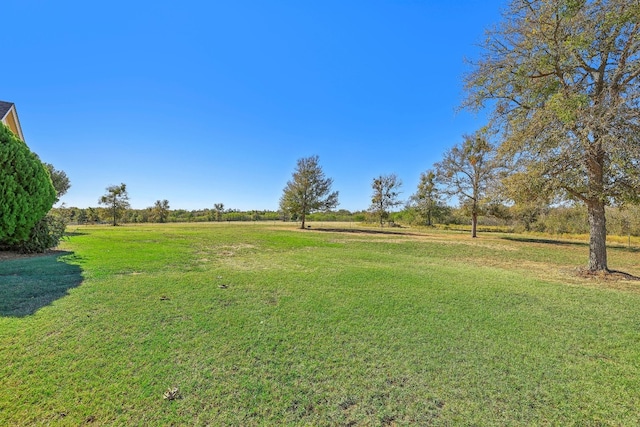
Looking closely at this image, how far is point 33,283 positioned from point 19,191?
5.23 meters

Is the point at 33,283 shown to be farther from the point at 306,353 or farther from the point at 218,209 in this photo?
the point at 218,209

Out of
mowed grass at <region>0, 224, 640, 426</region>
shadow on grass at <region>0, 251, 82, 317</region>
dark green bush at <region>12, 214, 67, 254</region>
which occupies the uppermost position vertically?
dark green bush at <region>12, 214, 67, 254</region>

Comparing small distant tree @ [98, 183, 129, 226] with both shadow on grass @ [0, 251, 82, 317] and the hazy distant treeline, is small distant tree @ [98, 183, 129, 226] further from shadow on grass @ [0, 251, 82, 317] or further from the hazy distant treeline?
shadow on grass @ [0, 251, 82, 317]

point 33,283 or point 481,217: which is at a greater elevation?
point 481,217

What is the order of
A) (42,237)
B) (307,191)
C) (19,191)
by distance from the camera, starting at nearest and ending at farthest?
(19,191) → (42,237) → (307,191)

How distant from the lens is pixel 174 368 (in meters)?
2.81

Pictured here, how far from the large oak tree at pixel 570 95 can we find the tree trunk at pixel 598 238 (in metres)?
0.02

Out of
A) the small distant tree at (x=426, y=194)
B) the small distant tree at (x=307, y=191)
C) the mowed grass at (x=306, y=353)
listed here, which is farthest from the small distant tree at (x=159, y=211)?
the mowed grass at (x=306, y=353)

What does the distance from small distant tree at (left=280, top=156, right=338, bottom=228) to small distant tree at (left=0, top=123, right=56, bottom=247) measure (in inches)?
906

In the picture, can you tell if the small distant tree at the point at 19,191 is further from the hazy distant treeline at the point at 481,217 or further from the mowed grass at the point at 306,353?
the hazy distant treeline at the point at 481,217

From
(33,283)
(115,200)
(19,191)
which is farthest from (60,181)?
(33,283)

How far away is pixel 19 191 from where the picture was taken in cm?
845

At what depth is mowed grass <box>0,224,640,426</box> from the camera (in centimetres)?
233

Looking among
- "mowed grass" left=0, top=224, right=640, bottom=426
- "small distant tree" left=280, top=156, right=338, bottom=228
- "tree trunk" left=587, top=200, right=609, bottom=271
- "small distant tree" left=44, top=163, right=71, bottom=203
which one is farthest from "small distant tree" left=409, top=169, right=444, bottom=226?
"small distant tree" left=44, top=163, right=71, bottom=203
